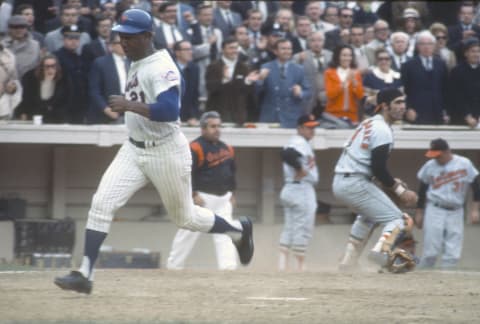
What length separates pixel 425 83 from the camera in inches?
576

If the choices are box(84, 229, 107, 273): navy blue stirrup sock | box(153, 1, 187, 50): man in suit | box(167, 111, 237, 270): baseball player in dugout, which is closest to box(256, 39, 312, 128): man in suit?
box(153, 1, 187, 50): man in suit

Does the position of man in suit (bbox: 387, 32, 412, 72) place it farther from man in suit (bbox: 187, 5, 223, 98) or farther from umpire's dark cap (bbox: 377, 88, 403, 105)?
umpire's dark cap (bbox: 377, 88, 403, 105)

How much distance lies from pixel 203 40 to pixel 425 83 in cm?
301

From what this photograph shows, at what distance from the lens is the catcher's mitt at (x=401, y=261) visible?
10.1 metres

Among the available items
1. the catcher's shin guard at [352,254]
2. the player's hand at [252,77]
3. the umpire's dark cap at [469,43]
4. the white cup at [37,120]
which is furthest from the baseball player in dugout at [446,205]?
the white cup at [37,120]

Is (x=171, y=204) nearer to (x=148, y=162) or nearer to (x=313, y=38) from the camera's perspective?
(x=148, y=162)

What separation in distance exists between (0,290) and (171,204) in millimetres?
1441

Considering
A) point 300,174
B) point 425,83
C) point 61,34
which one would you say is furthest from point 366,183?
point 61,34

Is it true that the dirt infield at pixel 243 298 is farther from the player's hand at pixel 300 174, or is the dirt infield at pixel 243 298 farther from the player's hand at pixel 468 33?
the player's hand at pixel 468 33

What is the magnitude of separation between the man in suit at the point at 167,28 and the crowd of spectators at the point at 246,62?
14 mm

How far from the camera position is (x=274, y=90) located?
46.5 feet

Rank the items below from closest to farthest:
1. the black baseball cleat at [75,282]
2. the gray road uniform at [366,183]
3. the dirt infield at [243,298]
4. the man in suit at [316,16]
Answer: the dirt infield at [243,298] < the black baseball cleat at [75,282] < the gray road uniform at [366,183] < the man in suit at [316,16]

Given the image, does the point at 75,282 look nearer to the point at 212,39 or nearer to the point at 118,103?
the point at 118,103

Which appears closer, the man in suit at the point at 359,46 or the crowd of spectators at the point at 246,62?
the crowd of spectators at the point at 246,62
